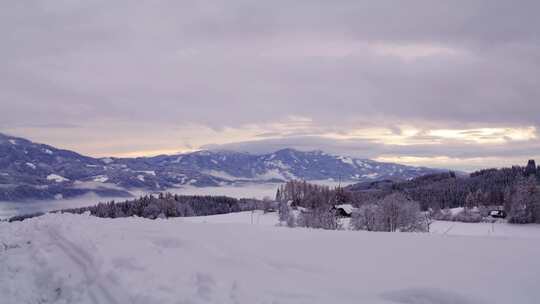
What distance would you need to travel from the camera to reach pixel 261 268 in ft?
36.5

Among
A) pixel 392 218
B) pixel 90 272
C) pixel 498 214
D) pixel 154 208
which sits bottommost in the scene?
pixel 498 214

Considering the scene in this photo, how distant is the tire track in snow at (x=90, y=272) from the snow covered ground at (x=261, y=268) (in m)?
0.03

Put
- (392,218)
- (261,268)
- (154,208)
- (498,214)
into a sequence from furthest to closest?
(154,208)
(498,214)
(392,218)
(261,268)

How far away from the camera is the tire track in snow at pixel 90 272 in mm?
9507

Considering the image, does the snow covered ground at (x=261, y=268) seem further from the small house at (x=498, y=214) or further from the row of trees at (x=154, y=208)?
the small house at (x=498, y=214)

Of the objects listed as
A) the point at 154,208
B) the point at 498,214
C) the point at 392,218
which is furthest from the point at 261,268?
the point at 154,208

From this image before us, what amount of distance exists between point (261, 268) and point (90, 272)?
14.1 ft

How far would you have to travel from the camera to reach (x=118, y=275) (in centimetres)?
1042

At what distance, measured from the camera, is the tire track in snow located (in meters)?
9.51

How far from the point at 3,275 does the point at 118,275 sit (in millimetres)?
3700

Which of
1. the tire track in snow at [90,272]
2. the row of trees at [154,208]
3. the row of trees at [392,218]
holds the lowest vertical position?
the row of trees at [154,208]

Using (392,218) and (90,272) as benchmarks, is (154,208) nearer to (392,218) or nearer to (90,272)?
(392,218)

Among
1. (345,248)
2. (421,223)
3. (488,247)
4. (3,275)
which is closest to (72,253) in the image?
(3,275)

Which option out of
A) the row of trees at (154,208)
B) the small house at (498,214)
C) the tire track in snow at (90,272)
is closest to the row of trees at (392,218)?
the tire track in snow at (90,272)
